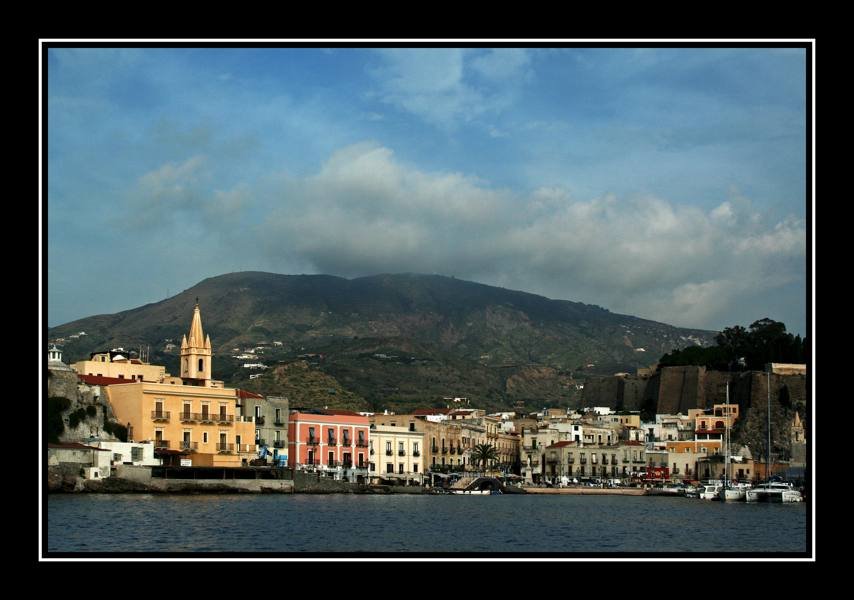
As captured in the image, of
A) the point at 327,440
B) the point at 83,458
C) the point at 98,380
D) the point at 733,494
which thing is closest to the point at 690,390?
the point at 733,494

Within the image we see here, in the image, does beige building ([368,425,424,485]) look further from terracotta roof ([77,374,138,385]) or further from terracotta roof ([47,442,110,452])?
terracotta roof ([47,442,110,452])

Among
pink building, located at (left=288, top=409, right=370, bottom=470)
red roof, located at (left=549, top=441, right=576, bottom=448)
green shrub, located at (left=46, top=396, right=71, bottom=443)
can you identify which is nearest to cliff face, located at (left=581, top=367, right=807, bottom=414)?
red roof, located at (left=549, top=441, right=576, bottom=448)

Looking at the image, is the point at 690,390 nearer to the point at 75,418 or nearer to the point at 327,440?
the point at 327,440

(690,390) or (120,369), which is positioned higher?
(120,369)
